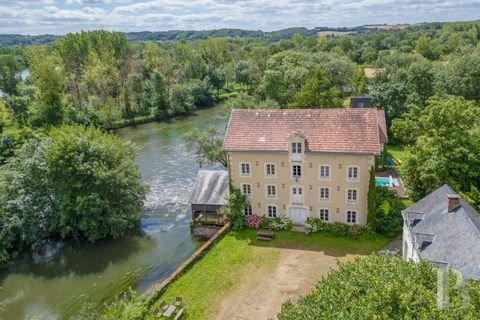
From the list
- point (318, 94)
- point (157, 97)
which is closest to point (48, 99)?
point (157, 97)

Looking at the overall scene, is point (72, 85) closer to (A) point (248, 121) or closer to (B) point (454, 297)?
(A) point (248, 121)

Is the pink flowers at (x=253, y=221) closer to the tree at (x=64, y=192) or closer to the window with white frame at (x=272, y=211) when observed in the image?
the window with white frame at (x=272, y=211)

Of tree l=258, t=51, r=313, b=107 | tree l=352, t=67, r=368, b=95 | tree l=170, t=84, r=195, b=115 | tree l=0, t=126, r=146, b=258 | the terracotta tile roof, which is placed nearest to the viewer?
the terracotta tile roof

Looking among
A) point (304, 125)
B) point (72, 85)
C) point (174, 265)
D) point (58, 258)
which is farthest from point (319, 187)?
point (72, 85)

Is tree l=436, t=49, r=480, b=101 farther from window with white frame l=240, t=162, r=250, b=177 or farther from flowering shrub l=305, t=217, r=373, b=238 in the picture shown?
window with white frame l=240, t=162, r=250, b=177

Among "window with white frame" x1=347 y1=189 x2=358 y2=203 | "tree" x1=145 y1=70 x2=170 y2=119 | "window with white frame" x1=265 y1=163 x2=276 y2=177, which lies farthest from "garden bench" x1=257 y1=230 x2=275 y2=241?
"tree" x1=145 y1=70 x2=170 y2=119

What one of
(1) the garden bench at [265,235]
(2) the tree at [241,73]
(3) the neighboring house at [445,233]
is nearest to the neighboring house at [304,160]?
(1) the garden bench at [265,235]
